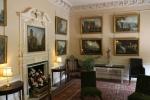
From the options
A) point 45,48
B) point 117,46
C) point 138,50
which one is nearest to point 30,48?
point 45,48

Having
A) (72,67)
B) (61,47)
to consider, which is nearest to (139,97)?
(61,47)

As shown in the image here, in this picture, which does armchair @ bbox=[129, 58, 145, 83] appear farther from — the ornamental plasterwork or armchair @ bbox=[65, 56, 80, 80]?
the ornamental plasterwork

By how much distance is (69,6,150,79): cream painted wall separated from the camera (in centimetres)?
897

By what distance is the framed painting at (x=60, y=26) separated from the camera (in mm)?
8533

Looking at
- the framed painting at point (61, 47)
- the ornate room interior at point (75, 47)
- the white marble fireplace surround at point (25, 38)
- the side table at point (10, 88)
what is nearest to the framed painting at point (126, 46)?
the ornate room interior at point (75, 47)

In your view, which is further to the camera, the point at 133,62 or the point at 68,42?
the point at 68,42

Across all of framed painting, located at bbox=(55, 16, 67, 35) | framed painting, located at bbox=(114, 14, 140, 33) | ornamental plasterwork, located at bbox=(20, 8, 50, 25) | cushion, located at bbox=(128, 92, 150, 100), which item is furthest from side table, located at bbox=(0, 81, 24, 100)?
framed painting, located at bbox=(114, 14, 140, 33)

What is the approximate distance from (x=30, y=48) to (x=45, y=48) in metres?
1.15

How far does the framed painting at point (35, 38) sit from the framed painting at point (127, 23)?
416cm

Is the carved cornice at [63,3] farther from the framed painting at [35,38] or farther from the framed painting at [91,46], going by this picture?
the framed painting at [91,46]

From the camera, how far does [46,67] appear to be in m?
7.61

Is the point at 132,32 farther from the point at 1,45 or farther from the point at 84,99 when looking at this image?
the point at 1,45

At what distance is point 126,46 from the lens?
9.28 meters

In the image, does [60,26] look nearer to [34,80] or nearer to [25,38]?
[25,38]
